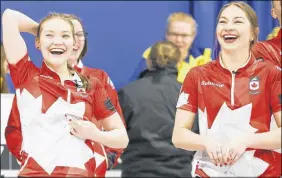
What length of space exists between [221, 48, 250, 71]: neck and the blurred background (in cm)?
397

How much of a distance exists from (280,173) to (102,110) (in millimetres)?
904

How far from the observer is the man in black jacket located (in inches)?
194

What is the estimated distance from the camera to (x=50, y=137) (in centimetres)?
333

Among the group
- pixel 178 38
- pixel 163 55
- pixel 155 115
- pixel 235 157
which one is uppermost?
pixel 235 157

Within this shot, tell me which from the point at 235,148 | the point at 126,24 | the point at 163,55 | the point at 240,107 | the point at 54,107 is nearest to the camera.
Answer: the point at 235,148

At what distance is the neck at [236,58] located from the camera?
3217 mm

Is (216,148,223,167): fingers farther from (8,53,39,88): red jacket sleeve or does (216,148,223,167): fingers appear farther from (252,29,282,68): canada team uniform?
(8,53,39,88): red jacket sleeve

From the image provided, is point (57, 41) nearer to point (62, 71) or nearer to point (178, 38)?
point (62, 71)

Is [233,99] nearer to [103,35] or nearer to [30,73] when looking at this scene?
[30,73]

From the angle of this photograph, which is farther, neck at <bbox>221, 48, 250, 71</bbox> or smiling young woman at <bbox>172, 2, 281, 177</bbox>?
neck at <bbox>221, 48, 250, 71</bbox>

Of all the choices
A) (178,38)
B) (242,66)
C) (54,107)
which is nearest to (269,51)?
(242,66)

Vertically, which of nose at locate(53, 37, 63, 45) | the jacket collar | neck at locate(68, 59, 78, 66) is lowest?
neck at locate(68, 59, 78, 66)

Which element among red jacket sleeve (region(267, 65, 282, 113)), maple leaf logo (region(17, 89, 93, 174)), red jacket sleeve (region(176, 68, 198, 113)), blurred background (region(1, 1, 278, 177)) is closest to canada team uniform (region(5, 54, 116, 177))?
maple leaf logo (region(17, 89, 93, 174))

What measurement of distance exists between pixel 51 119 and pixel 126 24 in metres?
4.07
